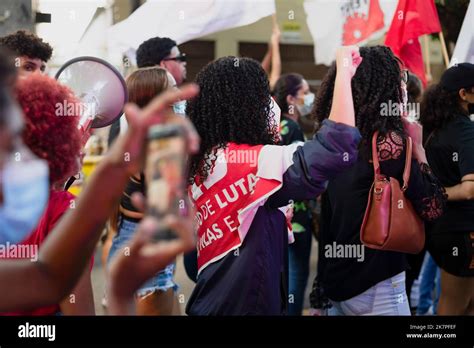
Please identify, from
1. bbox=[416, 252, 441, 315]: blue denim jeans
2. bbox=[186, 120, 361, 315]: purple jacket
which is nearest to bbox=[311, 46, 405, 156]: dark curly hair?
bbox=[186, 120, 361, 315]: purple jacket

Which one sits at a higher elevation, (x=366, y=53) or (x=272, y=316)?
(x=366, y=53)

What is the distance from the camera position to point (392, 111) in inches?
124

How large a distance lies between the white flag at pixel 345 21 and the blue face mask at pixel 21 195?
432 cm

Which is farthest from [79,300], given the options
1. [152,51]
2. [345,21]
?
[345,21]

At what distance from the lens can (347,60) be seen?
2.56 m

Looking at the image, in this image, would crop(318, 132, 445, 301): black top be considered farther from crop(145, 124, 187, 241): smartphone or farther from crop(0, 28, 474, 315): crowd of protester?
crop(145, 124, 187, 241): smartphone

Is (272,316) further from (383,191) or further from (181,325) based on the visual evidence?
(383,191)

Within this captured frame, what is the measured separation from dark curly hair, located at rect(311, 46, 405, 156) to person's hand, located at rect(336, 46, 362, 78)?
0.50 meters

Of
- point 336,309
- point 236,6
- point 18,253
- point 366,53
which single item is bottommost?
point 336,309

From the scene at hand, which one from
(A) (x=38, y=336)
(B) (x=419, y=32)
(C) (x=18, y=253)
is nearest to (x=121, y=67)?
(B) (x=419, y=32)

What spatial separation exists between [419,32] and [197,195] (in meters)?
2.65

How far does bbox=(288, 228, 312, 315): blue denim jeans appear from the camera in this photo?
16.5 ft

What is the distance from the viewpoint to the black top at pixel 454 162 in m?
3.77

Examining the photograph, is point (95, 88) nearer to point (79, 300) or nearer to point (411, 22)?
point (79, 300)
